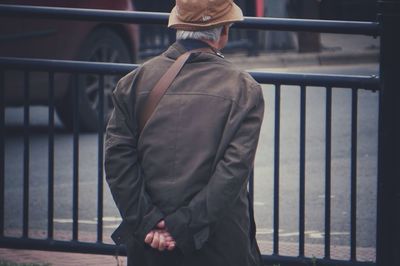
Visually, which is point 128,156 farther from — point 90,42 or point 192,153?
point 90,42

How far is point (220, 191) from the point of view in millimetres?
3766

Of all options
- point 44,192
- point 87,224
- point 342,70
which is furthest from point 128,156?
point 342,70

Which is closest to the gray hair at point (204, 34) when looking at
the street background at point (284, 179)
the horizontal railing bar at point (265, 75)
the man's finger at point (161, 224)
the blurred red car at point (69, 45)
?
the man's finger at point (161, 224)

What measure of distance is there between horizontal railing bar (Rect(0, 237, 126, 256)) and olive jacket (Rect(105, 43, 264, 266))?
6.22 feet

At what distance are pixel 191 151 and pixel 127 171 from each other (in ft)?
0.77

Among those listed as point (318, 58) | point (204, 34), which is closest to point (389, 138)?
point (204, 34)

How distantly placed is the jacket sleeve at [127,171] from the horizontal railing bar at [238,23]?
154cm

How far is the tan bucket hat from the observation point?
3.84 meters

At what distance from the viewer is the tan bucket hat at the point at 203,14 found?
3844mm

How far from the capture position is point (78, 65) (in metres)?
5.78

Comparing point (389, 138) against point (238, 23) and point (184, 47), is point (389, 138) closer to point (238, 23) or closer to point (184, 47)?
point (238, 23)

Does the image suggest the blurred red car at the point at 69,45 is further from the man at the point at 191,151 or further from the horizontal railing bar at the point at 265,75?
the man at the point at 191,151

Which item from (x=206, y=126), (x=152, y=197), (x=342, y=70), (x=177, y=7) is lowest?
(x=342, y=70)

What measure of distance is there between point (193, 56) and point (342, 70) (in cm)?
1334
